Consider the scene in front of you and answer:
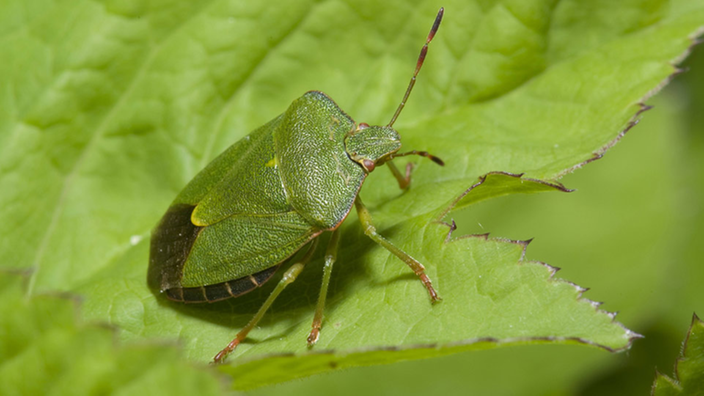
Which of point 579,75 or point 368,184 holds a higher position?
point 579,75

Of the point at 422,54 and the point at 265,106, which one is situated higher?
the point at 422,54

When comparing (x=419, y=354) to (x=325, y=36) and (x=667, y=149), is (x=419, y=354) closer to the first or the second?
(x=325, y=36)

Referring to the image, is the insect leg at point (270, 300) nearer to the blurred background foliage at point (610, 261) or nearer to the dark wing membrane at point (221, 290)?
the dark wing membrane at point (221, 290)

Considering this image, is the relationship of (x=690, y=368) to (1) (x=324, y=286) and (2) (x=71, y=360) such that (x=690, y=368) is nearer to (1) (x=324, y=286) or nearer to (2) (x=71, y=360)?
(1) (x=324, y=286)

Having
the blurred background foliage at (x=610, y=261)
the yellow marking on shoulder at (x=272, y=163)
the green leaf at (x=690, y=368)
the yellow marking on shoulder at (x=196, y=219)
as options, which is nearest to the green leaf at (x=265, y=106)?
the yellow marking on shoulder at (x=196, y=219)

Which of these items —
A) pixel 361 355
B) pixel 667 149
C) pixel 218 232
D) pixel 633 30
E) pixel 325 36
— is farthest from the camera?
pixel 667 149

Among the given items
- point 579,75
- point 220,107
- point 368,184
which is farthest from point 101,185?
point 579,75

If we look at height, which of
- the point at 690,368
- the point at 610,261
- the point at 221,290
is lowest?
the point at 610,261

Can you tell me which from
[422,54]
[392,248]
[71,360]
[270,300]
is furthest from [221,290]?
[422,54]
